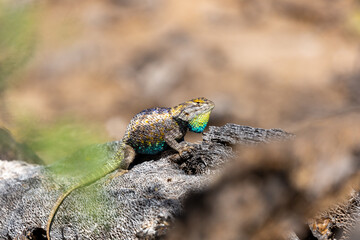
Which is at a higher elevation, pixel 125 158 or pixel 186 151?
pixel 186 151

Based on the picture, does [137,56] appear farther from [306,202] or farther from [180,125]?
[306,202]

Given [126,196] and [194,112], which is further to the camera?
[194,112]

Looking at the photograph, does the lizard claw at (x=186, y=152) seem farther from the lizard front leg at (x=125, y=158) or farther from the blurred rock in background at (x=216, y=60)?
the blurred rock in background at (x=216, y=60)

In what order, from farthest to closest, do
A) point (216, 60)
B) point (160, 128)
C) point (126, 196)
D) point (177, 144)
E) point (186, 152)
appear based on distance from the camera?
point (216, 60) → point (160, 128) → point (177, 144) → point (186, 152) → point (126, 196)

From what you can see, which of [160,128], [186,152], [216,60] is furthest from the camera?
[216,60]

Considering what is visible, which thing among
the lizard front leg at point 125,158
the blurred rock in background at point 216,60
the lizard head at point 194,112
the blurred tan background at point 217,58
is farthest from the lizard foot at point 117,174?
the blurred tan background at point 217,58

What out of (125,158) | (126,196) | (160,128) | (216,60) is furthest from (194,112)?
(216,60)

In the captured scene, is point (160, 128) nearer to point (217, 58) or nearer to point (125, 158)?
point (125, 158)

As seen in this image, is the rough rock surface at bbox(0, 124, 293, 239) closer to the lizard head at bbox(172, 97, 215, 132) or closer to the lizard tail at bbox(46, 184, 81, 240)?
the lizard tail at bbox(46, 184, 81, 240)

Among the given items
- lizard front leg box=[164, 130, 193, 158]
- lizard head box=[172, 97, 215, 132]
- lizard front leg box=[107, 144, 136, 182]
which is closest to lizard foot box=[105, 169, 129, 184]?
lizard front leg box=[107, 144, 136, 182]
